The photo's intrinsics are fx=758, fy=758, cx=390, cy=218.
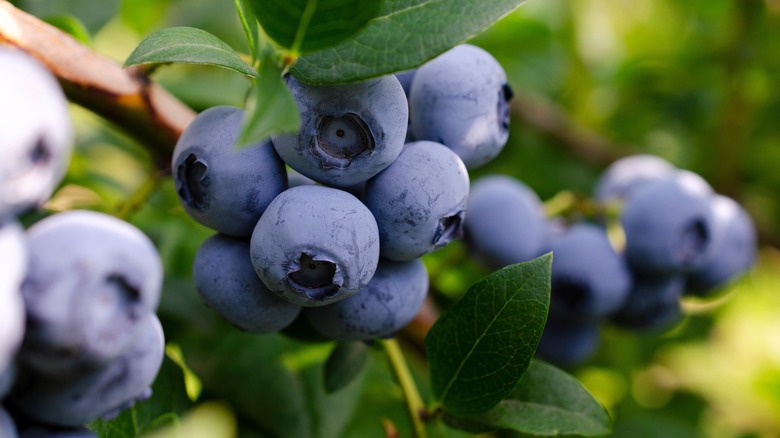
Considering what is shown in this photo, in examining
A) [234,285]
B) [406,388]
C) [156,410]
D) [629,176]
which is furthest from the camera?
[629,176]

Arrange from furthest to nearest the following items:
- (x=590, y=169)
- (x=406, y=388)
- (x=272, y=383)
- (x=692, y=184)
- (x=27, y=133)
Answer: (x=590, y=169), (x=692, y=184), (x=272, y=383), (x=406, y=388), (x=27, y=133)

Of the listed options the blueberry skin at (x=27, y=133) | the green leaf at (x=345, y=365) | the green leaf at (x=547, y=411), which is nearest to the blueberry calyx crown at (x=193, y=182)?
the blueberry skin at (x=27, y=133)

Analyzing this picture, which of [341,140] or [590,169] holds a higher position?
[341,140]

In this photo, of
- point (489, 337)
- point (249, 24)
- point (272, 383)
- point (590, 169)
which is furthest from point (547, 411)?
point (590, 169)

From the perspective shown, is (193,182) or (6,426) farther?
(193,182)

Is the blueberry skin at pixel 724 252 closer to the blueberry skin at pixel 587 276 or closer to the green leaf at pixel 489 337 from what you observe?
the blueberry skin at pixel 587 276

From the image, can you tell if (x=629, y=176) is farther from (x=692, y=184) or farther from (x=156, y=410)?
(x=156, y=410)

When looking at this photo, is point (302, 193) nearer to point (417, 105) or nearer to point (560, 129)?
point (417, 105)
